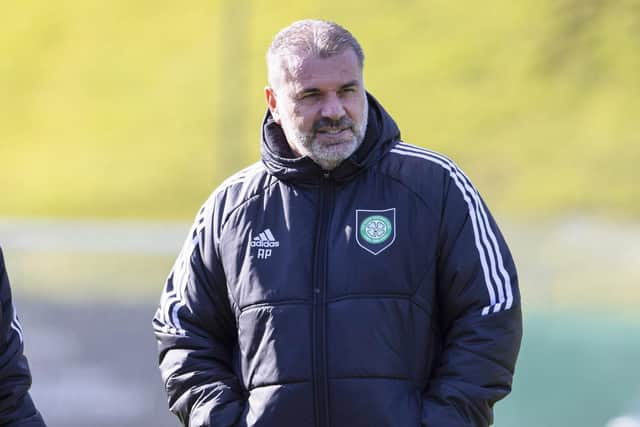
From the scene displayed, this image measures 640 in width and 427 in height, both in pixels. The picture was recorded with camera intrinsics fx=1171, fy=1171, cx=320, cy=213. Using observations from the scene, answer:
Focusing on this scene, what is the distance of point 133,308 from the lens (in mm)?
4422

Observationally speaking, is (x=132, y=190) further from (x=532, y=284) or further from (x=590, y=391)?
(x=590, y=391)

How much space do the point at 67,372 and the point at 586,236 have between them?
200cm

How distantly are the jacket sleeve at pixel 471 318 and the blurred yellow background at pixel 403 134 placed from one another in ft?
4.53

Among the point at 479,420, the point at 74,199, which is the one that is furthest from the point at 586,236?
the point at 74,199

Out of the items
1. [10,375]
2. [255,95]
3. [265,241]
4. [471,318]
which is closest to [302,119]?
[265,241]

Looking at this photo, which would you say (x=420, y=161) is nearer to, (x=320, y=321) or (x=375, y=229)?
(x=375, y=229)

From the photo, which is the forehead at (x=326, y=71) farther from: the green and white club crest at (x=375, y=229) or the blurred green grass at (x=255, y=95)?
the blurred green grass at (x=255, y=95)

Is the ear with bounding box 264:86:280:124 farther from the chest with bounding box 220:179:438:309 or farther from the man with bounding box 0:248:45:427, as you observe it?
the man with bounding box 0:248:45:427

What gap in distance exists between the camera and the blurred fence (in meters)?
3.89

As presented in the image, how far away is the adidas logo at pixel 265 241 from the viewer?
8.57 feet

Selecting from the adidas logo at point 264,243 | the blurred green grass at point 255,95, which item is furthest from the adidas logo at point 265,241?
the blurred green grass at point 255,95

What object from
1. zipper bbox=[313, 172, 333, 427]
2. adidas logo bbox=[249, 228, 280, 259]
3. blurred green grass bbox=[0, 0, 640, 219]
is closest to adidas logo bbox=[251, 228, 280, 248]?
adidas logo bbox=[249, 228, 280, 259]

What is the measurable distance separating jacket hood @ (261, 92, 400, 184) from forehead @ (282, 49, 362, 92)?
0.13 metres

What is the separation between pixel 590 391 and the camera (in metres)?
3.85
